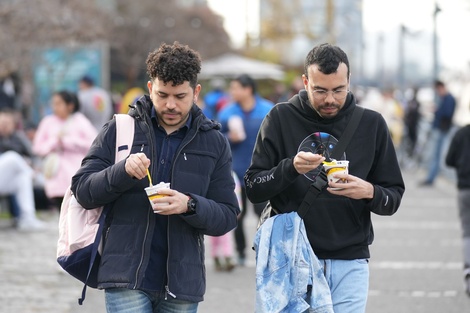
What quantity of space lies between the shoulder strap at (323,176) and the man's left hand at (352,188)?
3.9 inches

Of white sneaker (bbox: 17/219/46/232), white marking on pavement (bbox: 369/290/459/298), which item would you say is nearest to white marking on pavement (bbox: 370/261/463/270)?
white marking on pavement (bbox: 369/290/459/298)

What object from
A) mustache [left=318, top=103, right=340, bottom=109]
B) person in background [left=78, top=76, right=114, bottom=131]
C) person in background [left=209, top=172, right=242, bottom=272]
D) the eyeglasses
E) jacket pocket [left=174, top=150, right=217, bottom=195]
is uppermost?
the eyeglasses

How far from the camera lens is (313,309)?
16.9 feet

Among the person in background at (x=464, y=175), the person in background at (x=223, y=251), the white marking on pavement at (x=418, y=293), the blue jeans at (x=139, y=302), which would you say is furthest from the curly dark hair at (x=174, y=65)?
the person in background at (x=223, y=251)

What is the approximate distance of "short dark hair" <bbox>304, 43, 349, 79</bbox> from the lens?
203 inches

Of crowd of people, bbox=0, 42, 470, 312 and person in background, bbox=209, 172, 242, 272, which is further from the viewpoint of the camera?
person in background, bbox=209, 172, 242, 272

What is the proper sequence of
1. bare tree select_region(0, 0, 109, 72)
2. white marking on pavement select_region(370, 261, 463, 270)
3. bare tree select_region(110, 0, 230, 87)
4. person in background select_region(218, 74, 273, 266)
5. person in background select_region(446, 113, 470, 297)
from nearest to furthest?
person in background select_region(446, 113, 470, 297) < person in background select_region(218, 74, 273, 266) < white marking on pavement select_region(370, 261, 463, 270) < bare tree select_region(0, 0, 109, 72) < bare tree select_region(110, 0, 230, 87)

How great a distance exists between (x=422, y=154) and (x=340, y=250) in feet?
77.0

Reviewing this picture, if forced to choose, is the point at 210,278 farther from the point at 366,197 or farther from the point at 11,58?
the point at 11,58

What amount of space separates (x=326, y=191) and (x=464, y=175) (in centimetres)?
477

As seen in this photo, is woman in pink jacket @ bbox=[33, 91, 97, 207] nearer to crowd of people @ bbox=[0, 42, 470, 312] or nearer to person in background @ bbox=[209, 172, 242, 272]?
person in background @ bbox=[209, 172, 242, 272]

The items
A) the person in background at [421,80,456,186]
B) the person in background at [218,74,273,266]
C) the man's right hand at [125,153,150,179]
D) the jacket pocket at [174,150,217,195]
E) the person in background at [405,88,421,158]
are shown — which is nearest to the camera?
the man's right hand at [125,153,150,179]

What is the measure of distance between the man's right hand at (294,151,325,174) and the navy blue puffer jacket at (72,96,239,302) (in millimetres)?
421

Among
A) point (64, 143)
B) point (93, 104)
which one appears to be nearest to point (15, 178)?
point (93, 104)
